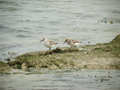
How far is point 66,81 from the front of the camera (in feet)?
32.3

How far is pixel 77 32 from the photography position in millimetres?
20047

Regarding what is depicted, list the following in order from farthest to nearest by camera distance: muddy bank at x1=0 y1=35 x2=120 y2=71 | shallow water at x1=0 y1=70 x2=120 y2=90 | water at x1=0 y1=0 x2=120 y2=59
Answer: water at x1=0 y1=0 x2=120 y2=59
muddy bank at x1=0 y1=35 x2=120 y2=71
shallow water at x1=0 y1=70 x2=120 y2=90

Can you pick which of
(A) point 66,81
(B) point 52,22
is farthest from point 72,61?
(B) point 52,22

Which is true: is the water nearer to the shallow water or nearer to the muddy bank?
the muddy bank

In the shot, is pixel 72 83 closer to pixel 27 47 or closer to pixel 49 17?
pixel 27 47

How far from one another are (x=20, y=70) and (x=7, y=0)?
826 inches

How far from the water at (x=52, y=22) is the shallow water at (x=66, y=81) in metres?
3.54

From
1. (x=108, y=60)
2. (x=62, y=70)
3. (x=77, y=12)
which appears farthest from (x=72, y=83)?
(x=77, y=12)

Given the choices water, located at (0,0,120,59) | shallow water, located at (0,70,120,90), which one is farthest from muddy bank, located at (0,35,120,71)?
water, located at (0,0,120,59)

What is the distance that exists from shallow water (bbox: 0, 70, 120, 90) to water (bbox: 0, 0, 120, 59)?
3.54 m

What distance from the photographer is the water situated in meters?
17.5

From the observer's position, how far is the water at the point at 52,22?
57.4 ft

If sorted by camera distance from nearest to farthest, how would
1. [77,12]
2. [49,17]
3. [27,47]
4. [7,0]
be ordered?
[27,47], [49,17], [77,12], [7,0]

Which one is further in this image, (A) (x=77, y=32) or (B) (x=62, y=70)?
(A) (x=77, y=32)
